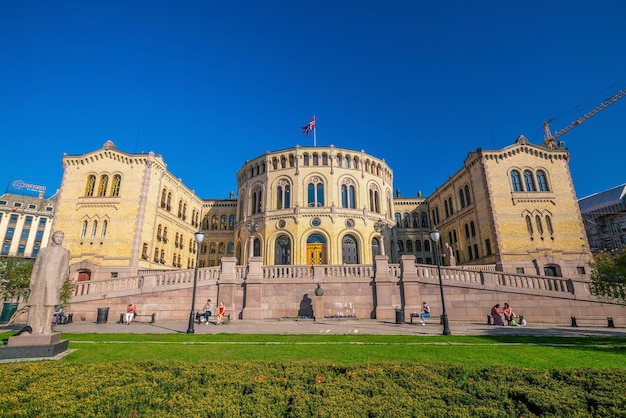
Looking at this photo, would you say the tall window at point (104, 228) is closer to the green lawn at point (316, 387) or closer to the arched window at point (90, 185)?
the arched window at point (90, 185)

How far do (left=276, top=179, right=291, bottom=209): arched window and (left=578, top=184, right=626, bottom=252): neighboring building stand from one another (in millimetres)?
53776

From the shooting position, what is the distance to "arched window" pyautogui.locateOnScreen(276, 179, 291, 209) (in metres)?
38.1

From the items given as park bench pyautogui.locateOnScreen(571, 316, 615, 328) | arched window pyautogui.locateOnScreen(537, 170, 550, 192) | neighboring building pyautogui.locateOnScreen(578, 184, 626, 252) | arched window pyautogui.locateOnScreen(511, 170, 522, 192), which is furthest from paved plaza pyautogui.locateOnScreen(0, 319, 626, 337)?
neighboring building pyautogui.locateOnScreen(578, 184, 626, 252)

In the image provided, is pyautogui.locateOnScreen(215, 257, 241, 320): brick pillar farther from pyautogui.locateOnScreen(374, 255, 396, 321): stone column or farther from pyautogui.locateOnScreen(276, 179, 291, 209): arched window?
pyautogui.locateOnScreen(276, 179, 291, 209): arched window

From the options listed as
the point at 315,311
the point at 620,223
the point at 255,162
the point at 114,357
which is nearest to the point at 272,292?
the point at 315,311

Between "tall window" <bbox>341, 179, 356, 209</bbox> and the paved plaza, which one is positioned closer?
the paved plaza

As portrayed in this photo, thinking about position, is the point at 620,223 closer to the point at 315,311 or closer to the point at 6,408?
the point at 315,311

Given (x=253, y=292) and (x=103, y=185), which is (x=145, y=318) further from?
(x=103, y=185)

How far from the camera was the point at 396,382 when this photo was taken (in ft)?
20.1

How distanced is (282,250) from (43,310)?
91.0 feet

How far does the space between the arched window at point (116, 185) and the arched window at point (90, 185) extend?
7.07ft

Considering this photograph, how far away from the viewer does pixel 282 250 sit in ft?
120

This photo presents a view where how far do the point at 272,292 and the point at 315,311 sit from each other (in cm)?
337

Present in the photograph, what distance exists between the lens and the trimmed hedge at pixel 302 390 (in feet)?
16.1
